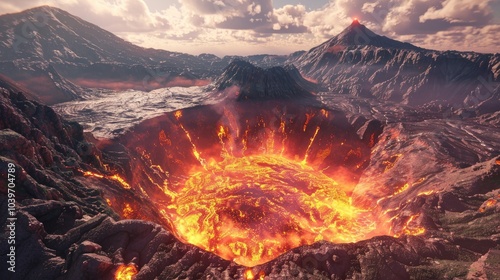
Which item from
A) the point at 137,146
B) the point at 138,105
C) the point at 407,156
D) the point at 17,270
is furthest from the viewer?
the point at 138,105

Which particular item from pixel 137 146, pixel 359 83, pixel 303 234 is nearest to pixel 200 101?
pixel 137 146

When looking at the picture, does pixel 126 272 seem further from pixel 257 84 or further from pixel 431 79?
pixel 431 79

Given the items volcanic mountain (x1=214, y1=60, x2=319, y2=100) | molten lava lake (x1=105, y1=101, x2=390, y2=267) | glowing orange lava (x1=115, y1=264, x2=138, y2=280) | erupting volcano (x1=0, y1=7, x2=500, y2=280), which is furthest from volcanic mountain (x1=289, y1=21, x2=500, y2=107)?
glowing orange lava (x1=115, y1=264, x2=138, y2=280)

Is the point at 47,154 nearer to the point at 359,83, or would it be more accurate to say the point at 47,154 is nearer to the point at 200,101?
the point at 200,101

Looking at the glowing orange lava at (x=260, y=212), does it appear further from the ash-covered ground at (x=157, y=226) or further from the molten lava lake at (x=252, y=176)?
the ash-covered ground at (x=157, y=226)

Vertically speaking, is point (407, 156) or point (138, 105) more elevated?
point (138, 105)

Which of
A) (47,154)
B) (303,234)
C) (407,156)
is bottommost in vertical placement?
(303,234)
